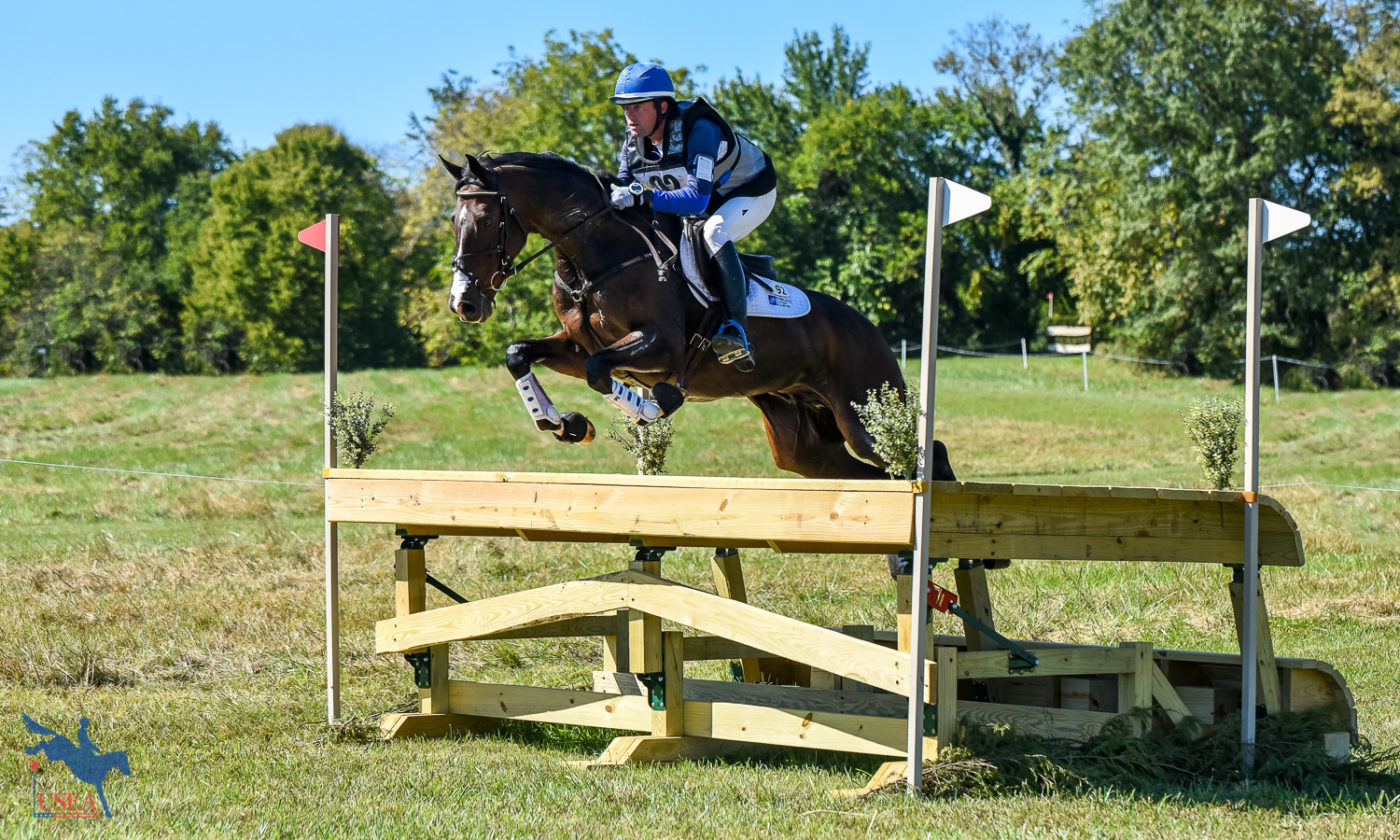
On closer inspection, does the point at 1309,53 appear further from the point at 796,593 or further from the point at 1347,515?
the point at 796,593

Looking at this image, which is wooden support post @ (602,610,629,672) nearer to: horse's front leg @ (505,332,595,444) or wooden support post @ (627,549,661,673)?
wooden support post @ (627,549,661,673)

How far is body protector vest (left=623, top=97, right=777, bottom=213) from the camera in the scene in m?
5.58

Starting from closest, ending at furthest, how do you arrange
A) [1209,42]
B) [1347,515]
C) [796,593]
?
[796,593]
[1347,515]
[1209,42]

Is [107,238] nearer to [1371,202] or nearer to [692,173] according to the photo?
[1371,202]

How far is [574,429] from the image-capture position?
5.57m

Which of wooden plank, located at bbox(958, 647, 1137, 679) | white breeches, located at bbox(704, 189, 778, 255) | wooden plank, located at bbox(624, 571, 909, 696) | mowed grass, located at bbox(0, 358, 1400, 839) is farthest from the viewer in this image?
white breeches, located at bbox(704, 189, 778, 255)

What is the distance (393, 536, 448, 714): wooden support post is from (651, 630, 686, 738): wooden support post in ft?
4.18

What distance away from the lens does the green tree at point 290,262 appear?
4094 cm

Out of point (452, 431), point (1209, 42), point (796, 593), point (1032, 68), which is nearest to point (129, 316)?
point (452, 431)

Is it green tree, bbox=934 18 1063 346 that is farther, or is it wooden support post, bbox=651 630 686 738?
green tree, bbox=934 18 1063 346

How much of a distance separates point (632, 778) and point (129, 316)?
4294cm

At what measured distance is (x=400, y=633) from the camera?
6031 millimetres

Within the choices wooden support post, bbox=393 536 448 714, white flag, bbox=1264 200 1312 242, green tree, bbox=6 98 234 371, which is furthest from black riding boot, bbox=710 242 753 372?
green tree, bbox=6 98 234 371

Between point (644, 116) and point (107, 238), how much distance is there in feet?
150
